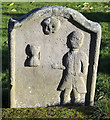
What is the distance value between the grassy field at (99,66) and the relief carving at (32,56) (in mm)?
694

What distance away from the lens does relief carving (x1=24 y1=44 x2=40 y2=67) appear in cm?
328

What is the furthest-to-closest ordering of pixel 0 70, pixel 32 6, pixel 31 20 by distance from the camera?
pixel 32 6, pixel 0 70, pixel 31 20

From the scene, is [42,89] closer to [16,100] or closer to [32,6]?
[16,100]

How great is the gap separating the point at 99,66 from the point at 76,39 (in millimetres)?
1815

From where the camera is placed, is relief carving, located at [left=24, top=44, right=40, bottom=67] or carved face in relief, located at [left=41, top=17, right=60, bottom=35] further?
relief carving, located at [left=24, top=44, right=40, bottom=67]

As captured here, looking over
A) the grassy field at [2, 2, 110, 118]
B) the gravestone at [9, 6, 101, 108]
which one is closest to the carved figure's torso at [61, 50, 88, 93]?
the gravestone at [9, 6, 101, 108]

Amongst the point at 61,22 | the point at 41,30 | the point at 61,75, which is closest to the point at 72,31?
the point at 61,22

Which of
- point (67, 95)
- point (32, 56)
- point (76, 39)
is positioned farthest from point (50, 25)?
point (67, 95)

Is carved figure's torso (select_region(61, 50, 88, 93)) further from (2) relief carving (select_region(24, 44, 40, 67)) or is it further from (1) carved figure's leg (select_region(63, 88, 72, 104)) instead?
(2) relief carving (select_region(24, 44, 40, 67))

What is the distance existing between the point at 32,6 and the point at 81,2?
5.16 feet

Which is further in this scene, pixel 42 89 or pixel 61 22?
pixel 42 89

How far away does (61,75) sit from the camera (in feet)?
11.4

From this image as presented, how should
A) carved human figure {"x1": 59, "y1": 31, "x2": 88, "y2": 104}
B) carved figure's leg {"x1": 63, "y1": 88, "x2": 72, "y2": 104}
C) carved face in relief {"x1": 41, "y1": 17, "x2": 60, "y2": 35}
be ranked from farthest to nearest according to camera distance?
carved figure's leg {"x1": 63, "y1": 88, "x2": 72, "y2": 104}, carved human figure {"x1": 59, "y1": 31, "x2": 88, "y2": 104}, carved face in relief {"x1": 41, "y1": 17, "x2": 60, "y2": 35}

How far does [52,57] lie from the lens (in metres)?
3.36
